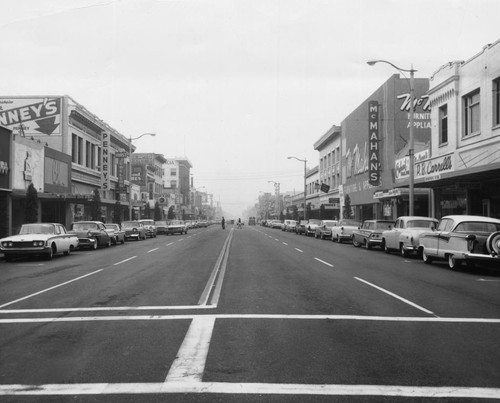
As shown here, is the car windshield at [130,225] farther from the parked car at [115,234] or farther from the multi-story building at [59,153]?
the parked car at [115,234]

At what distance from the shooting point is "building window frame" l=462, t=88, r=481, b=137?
25.3 m

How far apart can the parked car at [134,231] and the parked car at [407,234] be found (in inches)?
822

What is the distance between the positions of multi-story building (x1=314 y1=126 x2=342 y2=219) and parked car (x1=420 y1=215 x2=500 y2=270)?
43.2 m

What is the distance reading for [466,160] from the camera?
25578 mm

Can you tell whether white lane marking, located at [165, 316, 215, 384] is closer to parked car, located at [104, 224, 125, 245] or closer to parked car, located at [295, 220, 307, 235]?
parked car, located at [104, 224, 125, 245]

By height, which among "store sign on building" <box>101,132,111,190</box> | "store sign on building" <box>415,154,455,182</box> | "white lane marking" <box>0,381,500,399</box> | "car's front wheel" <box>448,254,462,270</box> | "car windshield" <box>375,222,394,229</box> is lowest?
A: "white lane marking" <box>0,381,500,399</box>

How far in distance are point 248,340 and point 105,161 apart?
4583 cm

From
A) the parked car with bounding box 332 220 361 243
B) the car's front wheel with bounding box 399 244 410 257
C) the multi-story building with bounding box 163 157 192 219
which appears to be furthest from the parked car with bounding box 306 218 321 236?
the multi-story building with bounding box 163 157 192 219

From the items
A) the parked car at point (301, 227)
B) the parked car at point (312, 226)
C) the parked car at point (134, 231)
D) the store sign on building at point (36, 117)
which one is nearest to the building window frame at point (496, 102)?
the parked car at point (312, 226)

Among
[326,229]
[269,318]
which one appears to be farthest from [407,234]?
[326,229]

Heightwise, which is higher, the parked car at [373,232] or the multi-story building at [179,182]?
the multi-story building at [179,182]

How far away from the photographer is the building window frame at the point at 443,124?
29.2m

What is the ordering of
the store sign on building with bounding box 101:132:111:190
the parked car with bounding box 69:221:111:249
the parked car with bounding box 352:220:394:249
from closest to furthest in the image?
the parked car with bounding box 352:220:394:249 < the parked car with bounding box 69:221:111:249 < the store sign on building with bounding box 101:132:111:190

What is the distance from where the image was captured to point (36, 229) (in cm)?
2050
